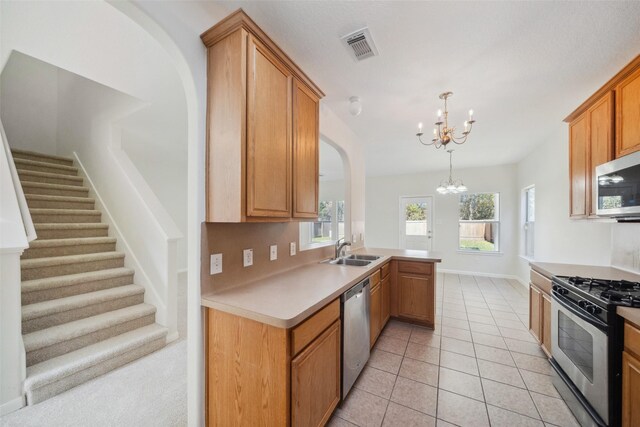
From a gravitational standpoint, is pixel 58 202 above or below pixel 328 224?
above

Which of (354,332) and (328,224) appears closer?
(354,332)

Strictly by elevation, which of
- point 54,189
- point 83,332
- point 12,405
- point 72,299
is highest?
point 54,189

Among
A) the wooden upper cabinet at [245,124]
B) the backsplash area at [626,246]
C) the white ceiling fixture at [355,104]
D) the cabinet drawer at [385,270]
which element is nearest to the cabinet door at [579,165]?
the backsplash area at [626,246]

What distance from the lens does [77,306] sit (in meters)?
2.38

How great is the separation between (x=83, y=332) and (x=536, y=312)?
452 centimetres

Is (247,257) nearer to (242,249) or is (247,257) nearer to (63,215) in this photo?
(242,249)

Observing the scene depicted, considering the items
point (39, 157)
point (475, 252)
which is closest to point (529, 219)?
point (475, 252)

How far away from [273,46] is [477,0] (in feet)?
4.02

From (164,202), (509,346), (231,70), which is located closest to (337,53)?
(231,70)

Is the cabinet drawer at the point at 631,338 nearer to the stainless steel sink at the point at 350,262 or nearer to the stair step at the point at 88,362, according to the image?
the stainless steel sink at the point at 350,262

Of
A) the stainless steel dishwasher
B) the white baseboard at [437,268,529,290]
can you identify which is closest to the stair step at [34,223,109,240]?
the stainless steel dishwasher

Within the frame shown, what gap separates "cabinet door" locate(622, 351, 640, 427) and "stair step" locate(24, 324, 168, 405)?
3.58 metres

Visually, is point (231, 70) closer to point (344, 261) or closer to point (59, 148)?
point (344, 261)

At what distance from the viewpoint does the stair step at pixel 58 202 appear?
9.98ft
